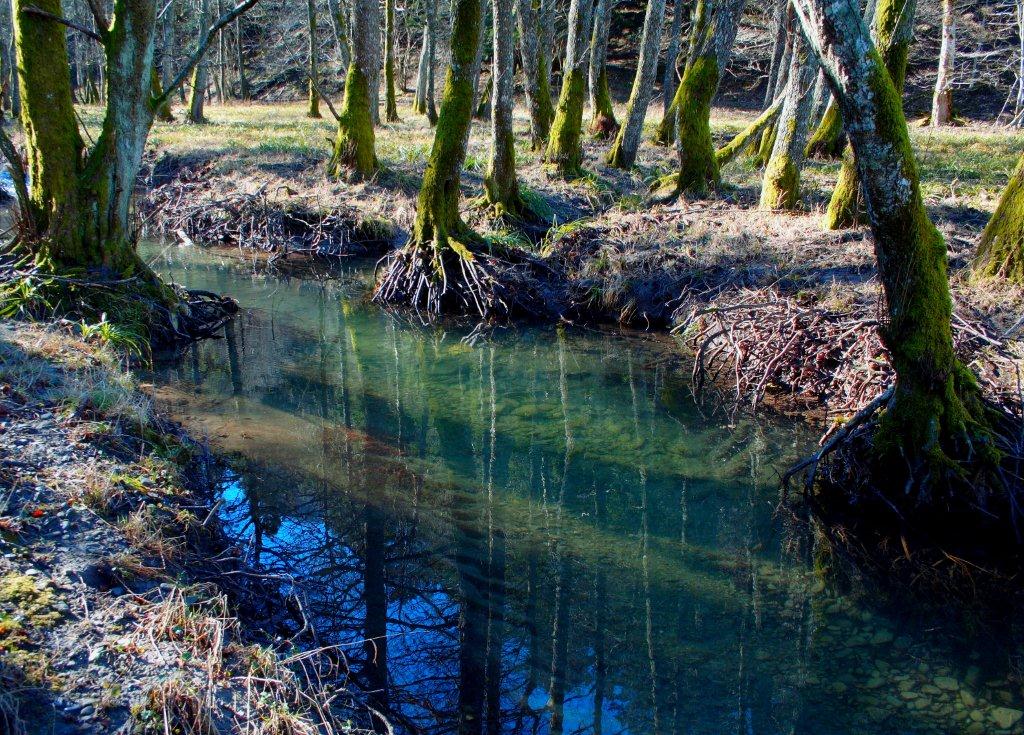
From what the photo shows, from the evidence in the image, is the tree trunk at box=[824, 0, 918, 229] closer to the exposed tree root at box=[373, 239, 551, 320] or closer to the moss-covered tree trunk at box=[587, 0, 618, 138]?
the exposed tree root at box=[373, 239, 551, 320]

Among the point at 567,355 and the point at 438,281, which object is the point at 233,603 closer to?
the point at 567,355

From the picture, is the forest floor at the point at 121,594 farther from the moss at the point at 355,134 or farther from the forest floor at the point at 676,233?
the moss at the point at 355,134

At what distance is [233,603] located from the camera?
15.5 ft

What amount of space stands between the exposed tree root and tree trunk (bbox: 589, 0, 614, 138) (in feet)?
32.3

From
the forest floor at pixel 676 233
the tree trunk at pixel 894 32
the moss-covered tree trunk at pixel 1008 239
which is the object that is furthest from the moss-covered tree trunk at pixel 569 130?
the moss-covered tree trunk at pixel 1008 239

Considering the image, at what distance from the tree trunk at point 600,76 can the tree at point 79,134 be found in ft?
41.8

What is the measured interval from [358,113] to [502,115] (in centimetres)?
490

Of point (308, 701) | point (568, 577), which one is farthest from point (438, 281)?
point (308, 701)

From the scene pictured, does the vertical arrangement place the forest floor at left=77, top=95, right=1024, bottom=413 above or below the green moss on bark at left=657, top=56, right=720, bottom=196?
below

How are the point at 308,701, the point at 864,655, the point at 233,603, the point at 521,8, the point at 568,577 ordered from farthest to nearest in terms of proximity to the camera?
the point at 521,8 < the point at 568,577 < the point at 864,655 < the point at 233,603 < the point at 308,701

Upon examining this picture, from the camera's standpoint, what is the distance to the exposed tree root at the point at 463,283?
1195cm

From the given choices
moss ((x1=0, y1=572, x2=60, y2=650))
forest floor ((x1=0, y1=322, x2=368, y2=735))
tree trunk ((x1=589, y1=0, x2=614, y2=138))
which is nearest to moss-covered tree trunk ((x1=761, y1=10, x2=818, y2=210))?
tree trunk ((x1=589, y1=0, x2=614, y2=138))

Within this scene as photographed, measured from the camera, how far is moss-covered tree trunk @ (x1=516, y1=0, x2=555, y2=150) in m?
18.4

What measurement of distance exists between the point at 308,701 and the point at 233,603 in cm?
102
